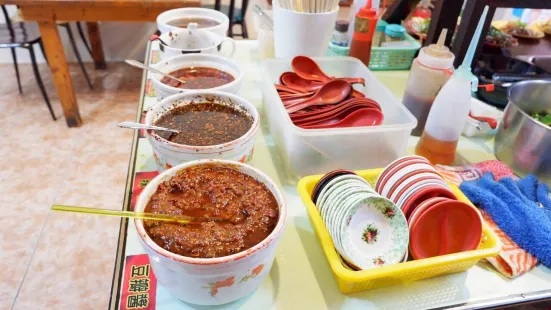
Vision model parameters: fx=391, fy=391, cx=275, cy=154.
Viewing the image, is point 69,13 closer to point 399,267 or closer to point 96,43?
point 96,43

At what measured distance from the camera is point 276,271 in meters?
0.72

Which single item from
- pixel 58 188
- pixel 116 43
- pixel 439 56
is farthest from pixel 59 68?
pixel 439 56

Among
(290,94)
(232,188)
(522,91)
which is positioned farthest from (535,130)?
(232,188)

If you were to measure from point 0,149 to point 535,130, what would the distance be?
272cm

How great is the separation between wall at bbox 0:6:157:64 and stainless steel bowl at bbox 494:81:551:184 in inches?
122

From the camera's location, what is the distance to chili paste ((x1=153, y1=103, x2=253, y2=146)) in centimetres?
84

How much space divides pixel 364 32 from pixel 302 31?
195mm

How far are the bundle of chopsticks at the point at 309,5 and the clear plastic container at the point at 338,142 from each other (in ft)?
0.97

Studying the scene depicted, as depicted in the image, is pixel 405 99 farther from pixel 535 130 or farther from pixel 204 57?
pixel 204 57

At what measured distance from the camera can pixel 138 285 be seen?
0.68 meters

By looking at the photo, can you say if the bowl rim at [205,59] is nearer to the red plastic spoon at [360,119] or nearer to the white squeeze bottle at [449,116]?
the red plastic spoon at [360,119]

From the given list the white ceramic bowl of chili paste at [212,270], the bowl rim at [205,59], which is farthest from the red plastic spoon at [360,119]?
the white ceramic bowl of chili paste at [212,270]

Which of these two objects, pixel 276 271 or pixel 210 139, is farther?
pixel 210 139

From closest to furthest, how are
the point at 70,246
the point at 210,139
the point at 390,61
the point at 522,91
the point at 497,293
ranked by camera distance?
the point at 497,293, the point at 210,139, the point at 522,91, the point at 390,61, the point at 70,246
